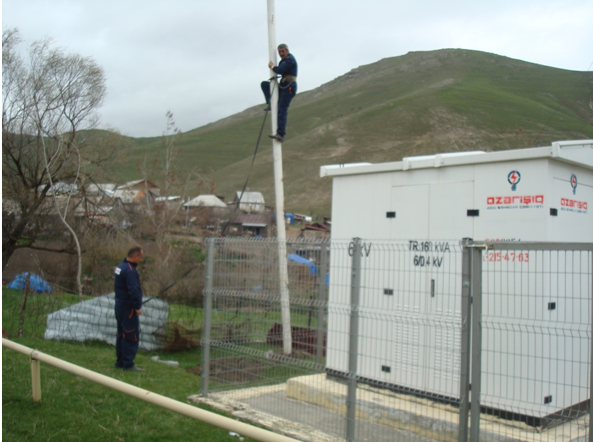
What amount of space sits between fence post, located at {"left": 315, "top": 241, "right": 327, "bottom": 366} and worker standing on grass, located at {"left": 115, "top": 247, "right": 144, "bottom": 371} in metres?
3.48

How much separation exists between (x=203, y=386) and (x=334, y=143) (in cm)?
9637

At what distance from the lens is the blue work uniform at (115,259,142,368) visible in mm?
8328

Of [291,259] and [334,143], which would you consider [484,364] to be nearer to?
[291,259]

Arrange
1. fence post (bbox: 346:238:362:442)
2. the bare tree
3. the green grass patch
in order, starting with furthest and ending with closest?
the bare tree → fence post (bbox: 346:238:362:442) → the green grass patch

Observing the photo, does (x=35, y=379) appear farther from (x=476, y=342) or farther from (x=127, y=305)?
(x=476, y=342)

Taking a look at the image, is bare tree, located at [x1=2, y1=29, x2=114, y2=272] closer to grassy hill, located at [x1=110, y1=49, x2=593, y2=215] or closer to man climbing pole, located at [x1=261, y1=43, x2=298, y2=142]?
grassy hill, located at [x1=110, y1=49, x2=593, y2=215]

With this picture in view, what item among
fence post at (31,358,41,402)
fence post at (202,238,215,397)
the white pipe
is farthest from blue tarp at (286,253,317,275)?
fence post at (31,358,41,402)

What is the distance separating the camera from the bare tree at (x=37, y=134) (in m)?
22.7

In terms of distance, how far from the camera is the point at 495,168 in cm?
616

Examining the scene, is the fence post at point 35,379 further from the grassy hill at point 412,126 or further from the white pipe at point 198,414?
the grassy hill at point 412,126

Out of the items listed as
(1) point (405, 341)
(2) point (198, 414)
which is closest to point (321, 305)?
(1) point (405, 341)

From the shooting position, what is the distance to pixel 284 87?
30.9ft

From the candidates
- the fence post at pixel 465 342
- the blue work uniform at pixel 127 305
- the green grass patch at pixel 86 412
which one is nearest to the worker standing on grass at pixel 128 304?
the blue work uniform at pixel 127 305

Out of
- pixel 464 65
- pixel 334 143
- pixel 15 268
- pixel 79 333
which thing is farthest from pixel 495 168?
pixel 464 65
